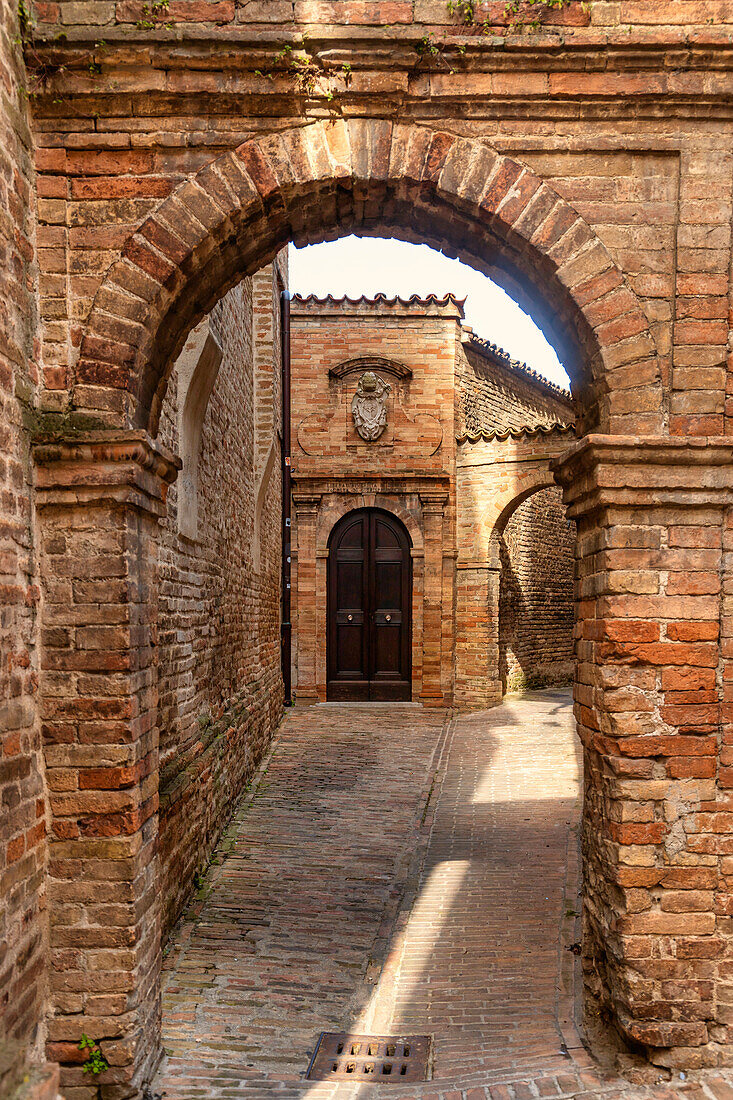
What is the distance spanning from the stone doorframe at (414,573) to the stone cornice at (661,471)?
31.7 feet

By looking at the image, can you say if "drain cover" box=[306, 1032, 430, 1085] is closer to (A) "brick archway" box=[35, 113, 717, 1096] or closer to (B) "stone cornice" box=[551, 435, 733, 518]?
(A) "brick archway" box=[35, 113, 717, 1096]

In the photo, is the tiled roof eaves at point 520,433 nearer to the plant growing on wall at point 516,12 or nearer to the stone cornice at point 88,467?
the plant growing on wall at point 516,12

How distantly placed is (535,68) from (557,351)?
1.30 m

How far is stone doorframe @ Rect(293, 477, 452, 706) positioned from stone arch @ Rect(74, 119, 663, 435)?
950cm

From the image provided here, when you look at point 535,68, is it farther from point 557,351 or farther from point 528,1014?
point 528,1014

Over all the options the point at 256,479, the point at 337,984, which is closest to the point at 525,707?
the point at 256,479

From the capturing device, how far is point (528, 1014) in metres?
3.92

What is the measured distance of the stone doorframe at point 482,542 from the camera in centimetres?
1275

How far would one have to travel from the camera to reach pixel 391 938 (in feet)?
16.0

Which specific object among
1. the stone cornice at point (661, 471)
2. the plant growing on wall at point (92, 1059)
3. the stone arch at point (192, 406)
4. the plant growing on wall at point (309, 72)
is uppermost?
the plant growing on wall at point (309, 72)

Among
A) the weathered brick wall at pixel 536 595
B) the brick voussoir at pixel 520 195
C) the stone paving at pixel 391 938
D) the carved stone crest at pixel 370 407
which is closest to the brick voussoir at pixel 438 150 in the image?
the brick voussoir at pixel 520 195

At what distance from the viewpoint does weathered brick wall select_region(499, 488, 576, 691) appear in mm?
14398

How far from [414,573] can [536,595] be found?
3.66m

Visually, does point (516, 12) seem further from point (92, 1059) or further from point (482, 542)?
point (482, 542)
